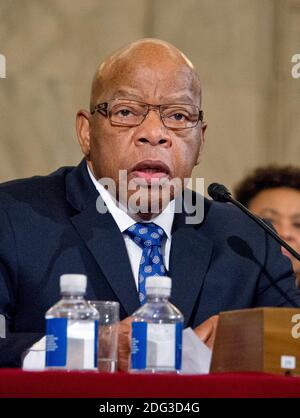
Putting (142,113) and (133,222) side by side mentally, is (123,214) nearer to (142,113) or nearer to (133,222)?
(133,222)

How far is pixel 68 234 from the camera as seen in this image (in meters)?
2.58

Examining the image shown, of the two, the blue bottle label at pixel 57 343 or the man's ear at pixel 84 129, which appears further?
the man's ear at pixel 84 129

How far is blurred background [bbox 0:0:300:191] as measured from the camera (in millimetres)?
4047

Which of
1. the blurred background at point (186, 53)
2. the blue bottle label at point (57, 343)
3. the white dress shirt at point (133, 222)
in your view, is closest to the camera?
the blue bottle label at point (57, 343)

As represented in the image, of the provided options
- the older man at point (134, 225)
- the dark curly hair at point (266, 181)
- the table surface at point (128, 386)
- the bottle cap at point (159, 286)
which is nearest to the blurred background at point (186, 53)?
the dark curly hair at point (266, 181)

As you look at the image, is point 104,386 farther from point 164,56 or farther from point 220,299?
point 164,56

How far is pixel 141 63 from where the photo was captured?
269 centimetres

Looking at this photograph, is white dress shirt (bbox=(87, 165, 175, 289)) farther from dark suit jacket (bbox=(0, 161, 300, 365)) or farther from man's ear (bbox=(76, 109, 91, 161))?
man's ear (bbox=(76, 109, 91, 161))

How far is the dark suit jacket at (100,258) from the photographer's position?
249cm

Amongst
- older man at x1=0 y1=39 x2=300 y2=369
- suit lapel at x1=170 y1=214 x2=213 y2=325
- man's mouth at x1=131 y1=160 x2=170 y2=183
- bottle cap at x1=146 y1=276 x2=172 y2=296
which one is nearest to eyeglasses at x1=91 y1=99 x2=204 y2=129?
older man at x1=0 y1=39 x2=300 y2=369

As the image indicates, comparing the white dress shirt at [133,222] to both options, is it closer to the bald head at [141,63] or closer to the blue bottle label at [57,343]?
the bald head at [141,63]

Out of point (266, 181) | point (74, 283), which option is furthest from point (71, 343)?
point (266, 181)

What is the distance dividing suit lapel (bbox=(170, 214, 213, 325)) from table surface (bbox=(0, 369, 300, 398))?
3.16 ft

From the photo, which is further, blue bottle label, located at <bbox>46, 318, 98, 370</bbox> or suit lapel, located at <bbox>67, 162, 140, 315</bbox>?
suit lapel, located at <bbox>67, 162, 140, 315</bbox>
